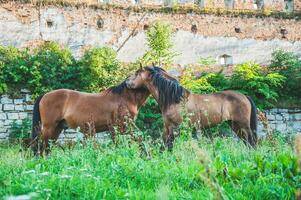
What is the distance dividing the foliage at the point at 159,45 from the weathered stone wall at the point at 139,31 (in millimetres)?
1093

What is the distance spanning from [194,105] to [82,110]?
7.37 ft

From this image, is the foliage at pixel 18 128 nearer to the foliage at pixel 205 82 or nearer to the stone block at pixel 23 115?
the stone block at pixel 23 115

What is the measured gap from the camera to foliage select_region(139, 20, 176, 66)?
20234mm

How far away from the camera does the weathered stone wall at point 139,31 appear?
2270 cm

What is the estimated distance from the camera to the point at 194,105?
404 inches

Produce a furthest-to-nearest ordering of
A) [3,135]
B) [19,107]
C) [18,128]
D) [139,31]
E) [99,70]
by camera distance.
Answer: [139,31], [99,70], [19,107], [3,135], [18,128]

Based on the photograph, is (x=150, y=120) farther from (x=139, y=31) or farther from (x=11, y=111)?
(x=139, y=31)

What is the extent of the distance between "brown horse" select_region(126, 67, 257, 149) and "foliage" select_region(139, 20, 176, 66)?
904cm

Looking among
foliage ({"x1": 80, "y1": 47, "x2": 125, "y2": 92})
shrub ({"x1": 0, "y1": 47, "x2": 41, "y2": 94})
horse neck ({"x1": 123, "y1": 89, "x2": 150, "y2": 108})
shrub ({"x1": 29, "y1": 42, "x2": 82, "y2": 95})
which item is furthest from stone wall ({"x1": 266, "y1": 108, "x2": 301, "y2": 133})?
shrub ({"x1": 0, "y1": 47, "x2": 41, "y2": 94})

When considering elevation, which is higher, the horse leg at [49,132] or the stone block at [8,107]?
the horse leg at [49,132]

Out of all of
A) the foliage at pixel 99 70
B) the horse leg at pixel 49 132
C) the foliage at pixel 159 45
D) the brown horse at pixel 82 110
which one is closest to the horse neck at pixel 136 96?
the brown horse at pixel 82 110

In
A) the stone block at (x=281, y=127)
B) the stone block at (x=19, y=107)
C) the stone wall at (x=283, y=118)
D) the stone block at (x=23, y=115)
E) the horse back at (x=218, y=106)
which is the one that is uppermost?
the horse back at (x=218, y=106)

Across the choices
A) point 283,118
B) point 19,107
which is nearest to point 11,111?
point 19,107

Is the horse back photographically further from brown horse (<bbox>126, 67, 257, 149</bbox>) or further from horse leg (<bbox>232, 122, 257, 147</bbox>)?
horse leg (<bbox>232, 122, 257, 147</bbox>)
